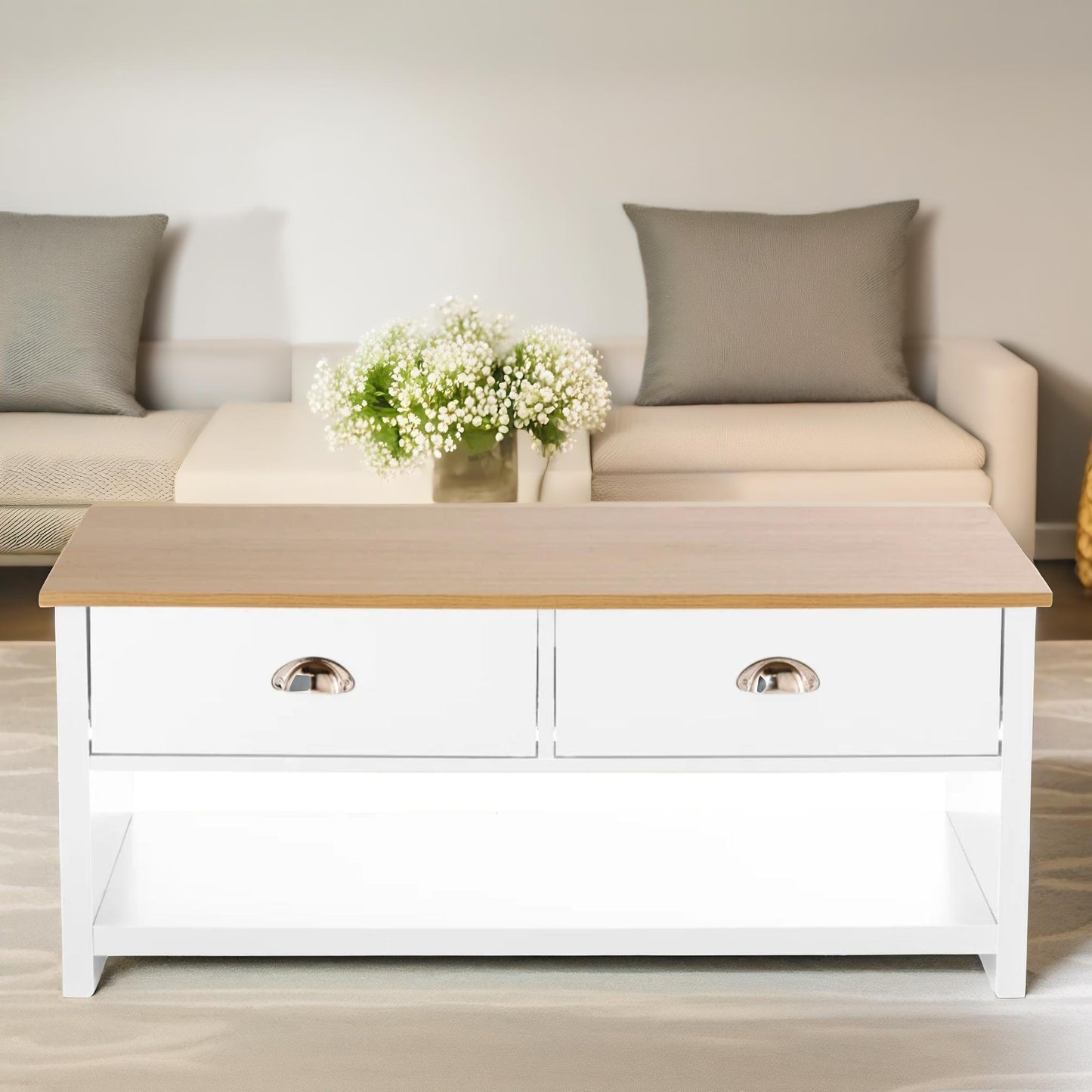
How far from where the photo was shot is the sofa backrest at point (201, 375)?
4.79m

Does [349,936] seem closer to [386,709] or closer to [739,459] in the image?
[386,709]

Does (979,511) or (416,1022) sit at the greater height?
(979,511)

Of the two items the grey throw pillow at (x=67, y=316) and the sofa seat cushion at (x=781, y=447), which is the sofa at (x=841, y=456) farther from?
the grey throw pillow at (x=67, y=316)

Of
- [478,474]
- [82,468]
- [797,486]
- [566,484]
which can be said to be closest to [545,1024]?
[478,474]

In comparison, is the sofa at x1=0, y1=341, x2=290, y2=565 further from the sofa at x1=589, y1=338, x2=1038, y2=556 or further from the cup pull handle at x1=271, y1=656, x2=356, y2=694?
the cup pull handle at x1=271, y1=656, x2=356, y2=694

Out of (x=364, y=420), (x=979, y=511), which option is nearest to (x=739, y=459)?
(x=364, y=420)

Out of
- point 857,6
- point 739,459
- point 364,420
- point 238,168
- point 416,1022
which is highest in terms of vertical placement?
point 857,6

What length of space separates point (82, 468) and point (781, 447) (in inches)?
73.0

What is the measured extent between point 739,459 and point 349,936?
2246 mm

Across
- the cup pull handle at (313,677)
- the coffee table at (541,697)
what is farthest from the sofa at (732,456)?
the cup pull handle at (313,677)

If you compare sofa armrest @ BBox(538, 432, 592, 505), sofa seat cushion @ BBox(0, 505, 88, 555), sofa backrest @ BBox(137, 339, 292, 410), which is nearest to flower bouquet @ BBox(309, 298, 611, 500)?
sofa armrest @ BBox(538, 432, 592, 505)

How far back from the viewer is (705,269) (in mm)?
4559

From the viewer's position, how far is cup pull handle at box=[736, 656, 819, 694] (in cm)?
218

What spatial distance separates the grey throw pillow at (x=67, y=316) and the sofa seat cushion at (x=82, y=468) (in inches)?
10.9
